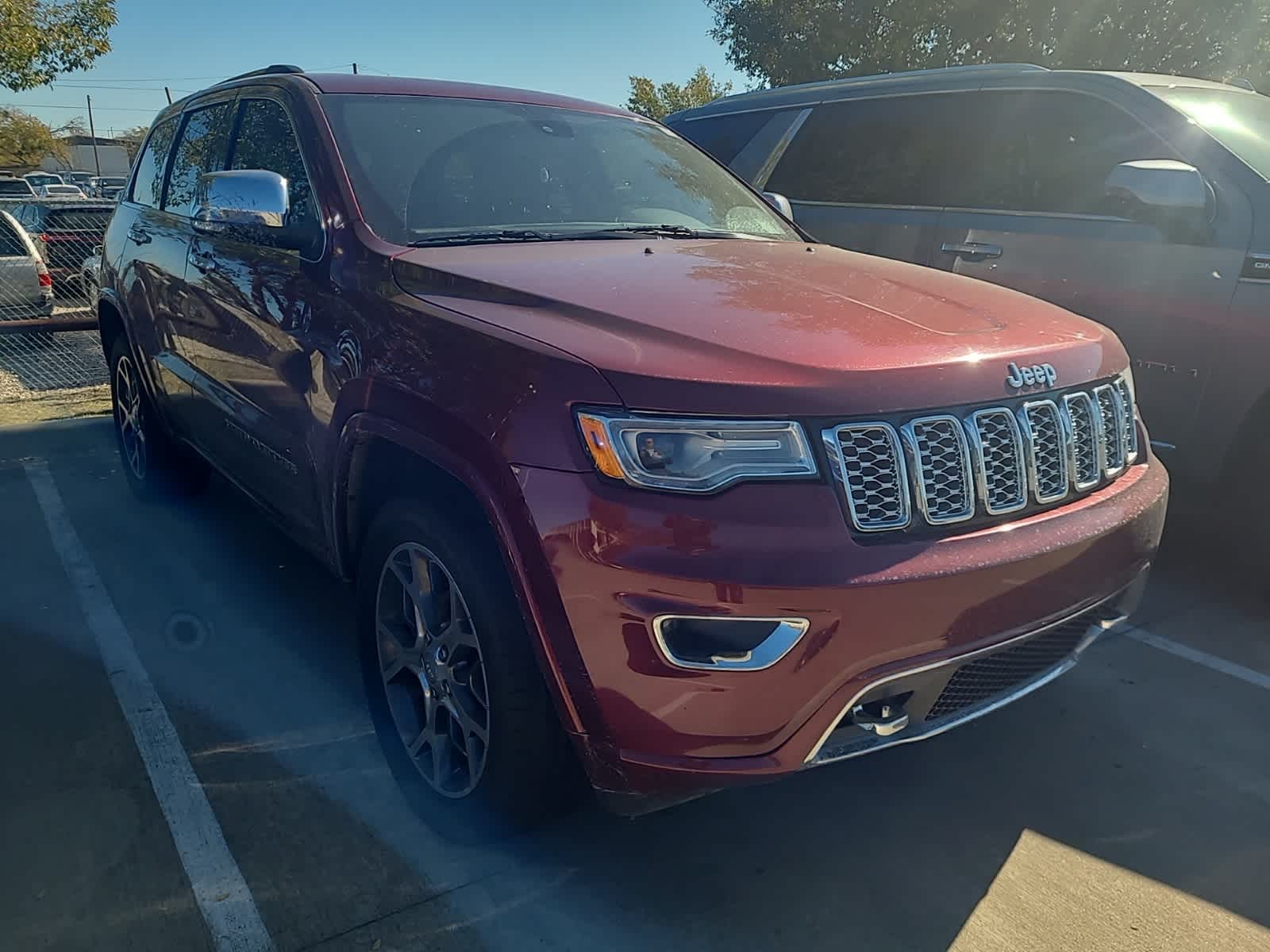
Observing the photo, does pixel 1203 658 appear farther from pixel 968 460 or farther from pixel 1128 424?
pixel 968 460

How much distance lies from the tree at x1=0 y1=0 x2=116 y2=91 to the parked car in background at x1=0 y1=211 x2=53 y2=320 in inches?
227

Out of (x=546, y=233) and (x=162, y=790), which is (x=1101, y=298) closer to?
(x=546, y=233)

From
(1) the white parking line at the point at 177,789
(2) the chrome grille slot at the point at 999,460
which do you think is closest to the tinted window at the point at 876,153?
(2) the chrome grille slot at the point at 999,460

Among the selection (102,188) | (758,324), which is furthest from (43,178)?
(758,324)

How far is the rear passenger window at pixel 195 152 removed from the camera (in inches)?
154

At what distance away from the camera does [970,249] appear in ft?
15.5

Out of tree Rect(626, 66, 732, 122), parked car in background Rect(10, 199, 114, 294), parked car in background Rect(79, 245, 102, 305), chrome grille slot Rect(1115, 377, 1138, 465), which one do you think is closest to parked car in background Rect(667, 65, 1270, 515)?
chrome grille slot Rect(1115, 377, 1138, 465)

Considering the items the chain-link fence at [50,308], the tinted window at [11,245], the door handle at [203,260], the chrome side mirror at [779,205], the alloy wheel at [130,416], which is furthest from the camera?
the tinted window at [11,245]

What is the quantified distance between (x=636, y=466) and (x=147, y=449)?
4.01 metres

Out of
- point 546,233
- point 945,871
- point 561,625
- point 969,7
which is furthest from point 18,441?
point 969,7

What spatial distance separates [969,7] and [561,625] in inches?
591

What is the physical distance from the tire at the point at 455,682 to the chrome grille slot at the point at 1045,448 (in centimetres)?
120

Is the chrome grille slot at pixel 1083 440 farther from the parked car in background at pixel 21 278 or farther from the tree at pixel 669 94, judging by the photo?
the tree at pixel 669 94

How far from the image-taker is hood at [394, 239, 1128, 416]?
192cm
